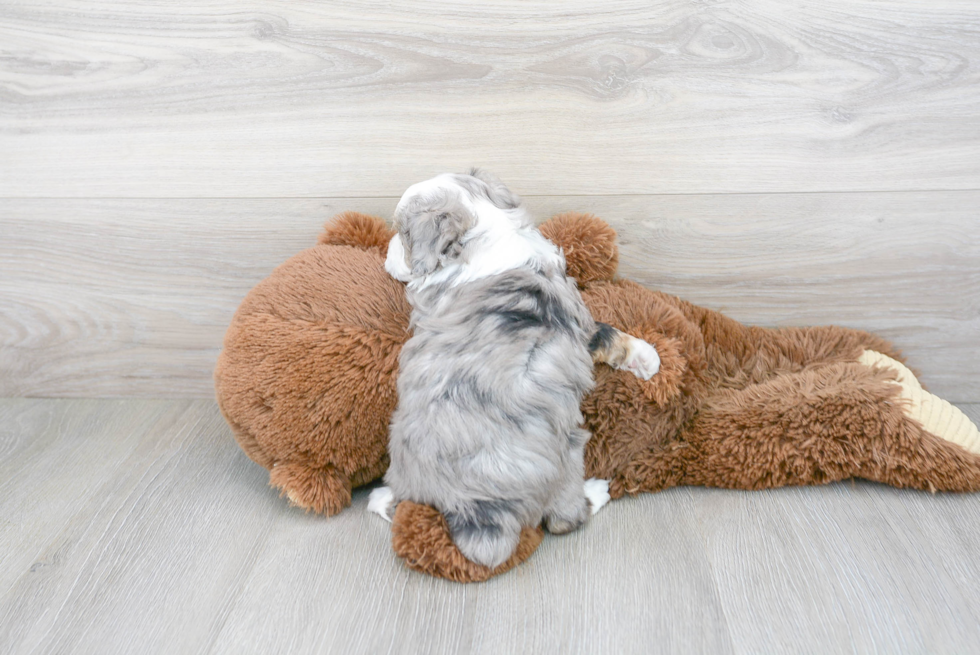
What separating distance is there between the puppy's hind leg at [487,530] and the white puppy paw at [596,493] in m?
0.28

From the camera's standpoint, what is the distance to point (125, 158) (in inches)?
75.7

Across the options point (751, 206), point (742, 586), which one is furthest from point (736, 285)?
point (742, 586)

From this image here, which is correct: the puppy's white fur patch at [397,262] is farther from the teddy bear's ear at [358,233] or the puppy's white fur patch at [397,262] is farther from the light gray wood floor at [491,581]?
the light gray wood floor at [491,581]

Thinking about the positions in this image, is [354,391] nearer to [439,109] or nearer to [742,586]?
[439,109]

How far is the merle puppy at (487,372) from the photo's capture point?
4.56ft

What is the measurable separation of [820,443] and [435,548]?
917 millimetres

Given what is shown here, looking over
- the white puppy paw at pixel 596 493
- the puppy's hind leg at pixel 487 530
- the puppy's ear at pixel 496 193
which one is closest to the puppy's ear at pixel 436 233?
the puppy's ear at pixel 496 193

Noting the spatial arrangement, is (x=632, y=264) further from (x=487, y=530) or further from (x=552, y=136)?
(x=487, y=530)

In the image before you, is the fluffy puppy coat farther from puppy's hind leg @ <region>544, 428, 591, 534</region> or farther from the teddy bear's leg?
the teddy bear's leg

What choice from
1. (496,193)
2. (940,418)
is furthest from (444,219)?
(940,418)

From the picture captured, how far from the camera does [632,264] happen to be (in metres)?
1.93

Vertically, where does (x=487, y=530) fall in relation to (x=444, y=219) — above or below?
below

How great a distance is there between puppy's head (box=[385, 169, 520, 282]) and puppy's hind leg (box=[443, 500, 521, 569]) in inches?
19.4

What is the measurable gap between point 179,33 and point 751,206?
1.52 meters
